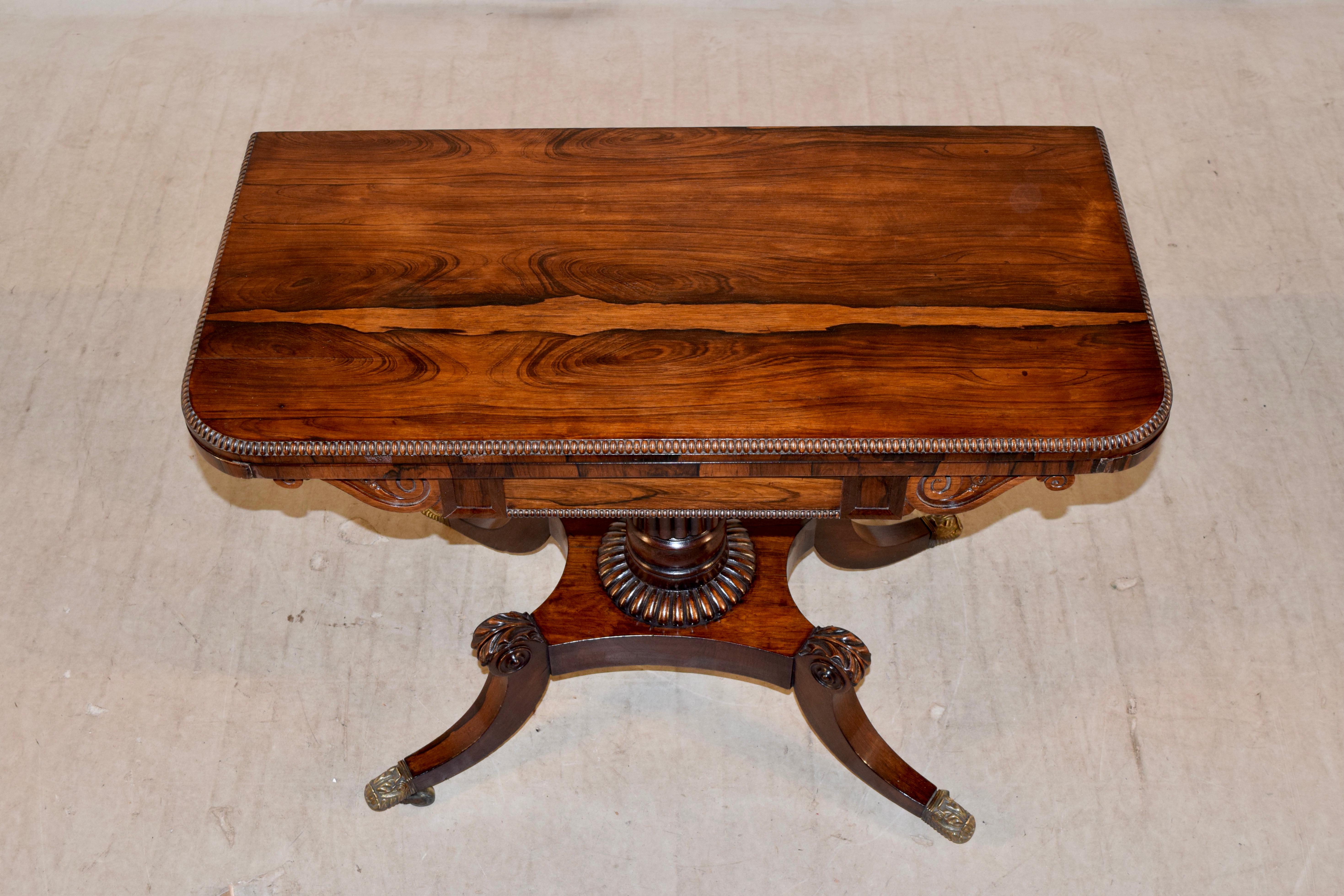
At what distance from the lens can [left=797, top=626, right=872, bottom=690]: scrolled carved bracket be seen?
215 cm

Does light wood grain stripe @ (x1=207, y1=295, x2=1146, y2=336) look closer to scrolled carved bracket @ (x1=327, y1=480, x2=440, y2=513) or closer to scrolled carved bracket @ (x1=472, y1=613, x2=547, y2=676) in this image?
scrolled carved bracket @ (x1=327, y1=480, x2=440, y2=513)

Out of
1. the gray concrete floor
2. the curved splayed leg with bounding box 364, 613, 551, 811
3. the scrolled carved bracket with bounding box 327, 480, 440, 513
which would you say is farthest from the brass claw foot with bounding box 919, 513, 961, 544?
the scrolled carved bracket with bounding box 327, 480, 440, 513

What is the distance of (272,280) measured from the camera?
1.96 meters

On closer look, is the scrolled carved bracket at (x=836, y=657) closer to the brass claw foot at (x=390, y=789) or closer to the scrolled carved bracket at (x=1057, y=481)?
the scrolled carved bracket at (x=1057, y=481)

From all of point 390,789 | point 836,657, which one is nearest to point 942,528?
point 836,657

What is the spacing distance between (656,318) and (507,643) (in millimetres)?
631

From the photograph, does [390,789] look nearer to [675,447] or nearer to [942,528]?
[675,447]

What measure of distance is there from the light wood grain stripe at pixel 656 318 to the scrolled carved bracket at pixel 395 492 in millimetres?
213

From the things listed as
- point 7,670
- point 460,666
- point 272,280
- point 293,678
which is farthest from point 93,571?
point 272,280

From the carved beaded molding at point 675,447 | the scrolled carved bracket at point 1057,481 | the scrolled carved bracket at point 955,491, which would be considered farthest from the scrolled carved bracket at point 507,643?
the scrolled carved bracket at point 1057,481

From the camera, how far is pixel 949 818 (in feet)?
7.13

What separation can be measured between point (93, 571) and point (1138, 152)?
2578 mm

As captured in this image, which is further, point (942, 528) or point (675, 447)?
point (942, 528)

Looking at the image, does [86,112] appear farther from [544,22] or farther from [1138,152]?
[1138,152]
